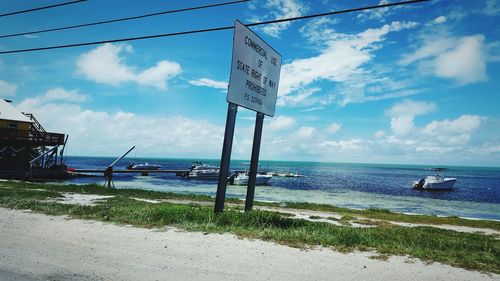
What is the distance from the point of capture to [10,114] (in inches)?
1906

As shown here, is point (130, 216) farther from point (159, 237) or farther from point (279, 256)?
point (279, 256)

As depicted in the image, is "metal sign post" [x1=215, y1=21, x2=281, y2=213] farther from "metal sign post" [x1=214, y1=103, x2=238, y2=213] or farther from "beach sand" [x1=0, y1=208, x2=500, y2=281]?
"beach sand" [x1=0, y1=208, x2=500, y2=281]

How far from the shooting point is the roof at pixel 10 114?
47056 mm

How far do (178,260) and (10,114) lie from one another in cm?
5473

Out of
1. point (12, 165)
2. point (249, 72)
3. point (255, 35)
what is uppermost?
point (255, 35)

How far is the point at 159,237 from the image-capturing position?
7.77 meters

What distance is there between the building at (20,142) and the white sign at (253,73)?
39941mm

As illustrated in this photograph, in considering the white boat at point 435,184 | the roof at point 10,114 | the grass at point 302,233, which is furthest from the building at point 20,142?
the white boat at point 435,184

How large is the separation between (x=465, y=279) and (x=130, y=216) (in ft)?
28.1

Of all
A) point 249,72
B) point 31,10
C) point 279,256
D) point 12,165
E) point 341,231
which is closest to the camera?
point 279,256

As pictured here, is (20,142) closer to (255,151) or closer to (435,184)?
(255,151)

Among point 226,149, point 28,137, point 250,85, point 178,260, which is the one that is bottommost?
point 178,260

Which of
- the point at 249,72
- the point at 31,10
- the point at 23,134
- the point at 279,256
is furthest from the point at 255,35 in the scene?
the point at 23,134

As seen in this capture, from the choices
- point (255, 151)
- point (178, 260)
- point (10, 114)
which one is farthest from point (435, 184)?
point (10, 114)
